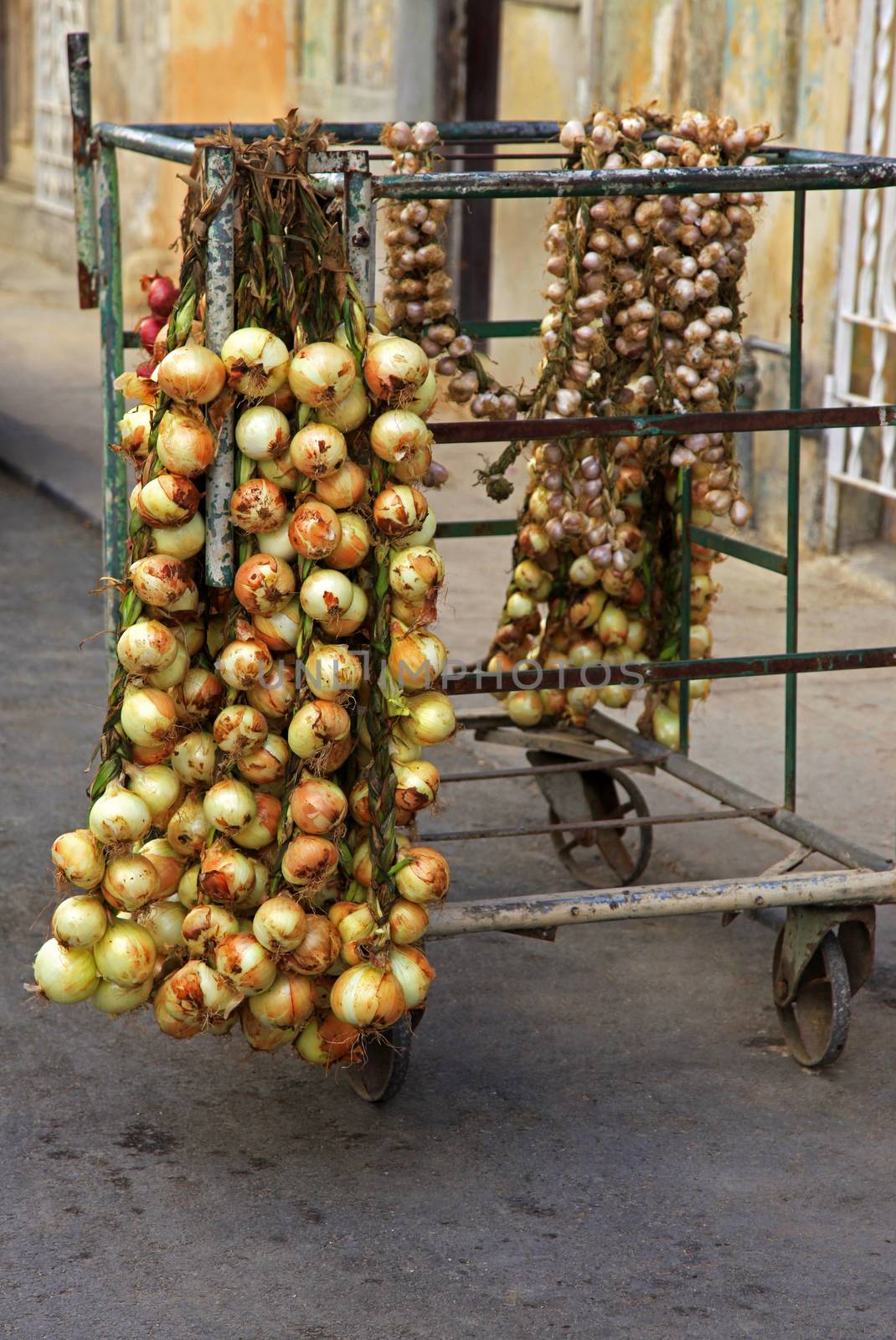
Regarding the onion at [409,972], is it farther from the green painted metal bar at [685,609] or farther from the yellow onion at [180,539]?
the green painted metal bar at [685,609]

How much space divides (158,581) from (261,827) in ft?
1.44

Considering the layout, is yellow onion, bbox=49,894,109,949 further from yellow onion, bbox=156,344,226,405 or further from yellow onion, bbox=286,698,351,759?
yellow onion, bbox=156,344,226,405

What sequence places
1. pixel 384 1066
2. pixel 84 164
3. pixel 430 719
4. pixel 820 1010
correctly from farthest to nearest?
pixel 84 164 < pixel 820 1010 < pixel 384 1066 < pixel 430 719

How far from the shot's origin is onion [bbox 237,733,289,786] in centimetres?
310

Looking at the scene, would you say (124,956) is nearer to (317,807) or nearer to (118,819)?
(118,819)

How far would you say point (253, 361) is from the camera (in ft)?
9.69

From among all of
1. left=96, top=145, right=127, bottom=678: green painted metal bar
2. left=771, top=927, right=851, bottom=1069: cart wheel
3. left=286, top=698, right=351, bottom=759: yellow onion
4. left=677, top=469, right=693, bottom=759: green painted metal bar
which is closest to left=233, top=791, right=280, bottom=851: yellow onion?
left=286, top=698, right=351, bottom=759: yellow onion

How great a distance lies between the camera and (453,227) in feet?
35.5

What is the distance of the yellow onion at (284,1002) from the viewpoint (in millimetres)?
3076

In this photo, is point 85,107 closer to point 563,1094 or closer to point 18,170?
point 563,1094

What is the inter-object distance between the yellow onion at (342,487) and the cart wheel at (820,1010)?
134 cm

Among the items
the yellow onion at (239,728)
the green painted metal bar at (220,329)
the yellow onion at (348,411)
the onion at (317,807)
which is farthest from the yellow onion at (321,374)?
the onion at (317,807)

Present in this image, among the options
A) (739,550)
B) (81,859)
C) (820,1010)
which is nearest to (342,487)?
(81,859)

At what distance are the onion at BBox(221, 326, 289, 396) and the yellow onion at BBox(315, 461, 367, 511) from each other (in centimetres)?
17
